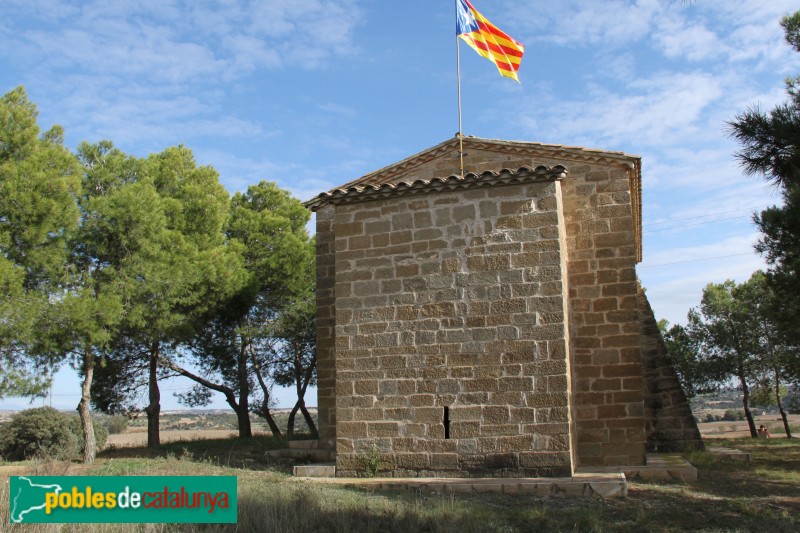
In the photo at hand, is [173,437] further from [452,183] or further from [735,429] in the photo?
[735,429]

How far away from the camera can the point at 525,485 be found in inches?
314

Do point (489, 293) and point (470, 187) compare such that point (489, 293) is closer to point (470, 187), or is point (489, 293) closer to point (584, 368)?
point (470, 187)

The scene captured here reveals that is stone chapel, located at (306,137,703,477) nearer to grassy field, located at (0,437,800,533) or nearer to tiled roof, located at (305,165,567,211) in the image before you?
tiled roof, located at (305,165,567,211)

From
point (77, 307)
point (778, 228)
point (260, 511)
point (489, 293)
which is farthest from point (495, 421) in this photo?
point (77, 307)

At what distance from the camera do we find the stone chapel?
28.2 feet

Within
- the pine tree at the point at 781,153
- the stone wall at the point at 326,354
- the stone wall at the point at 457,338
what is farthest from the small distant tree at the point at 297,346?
the pine tree at the point at 781,153

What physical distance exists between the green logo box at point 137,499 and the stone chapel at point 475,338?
4.40 metres

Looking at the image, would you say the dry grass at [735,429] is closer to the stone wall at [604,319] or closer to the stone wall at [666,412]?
the stone wall at [666,412]

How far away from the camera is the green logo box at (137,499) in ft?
15.6

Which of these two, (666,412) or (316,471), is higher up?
(666,412)

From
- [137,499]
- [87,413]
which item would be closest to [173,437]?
[87,413]

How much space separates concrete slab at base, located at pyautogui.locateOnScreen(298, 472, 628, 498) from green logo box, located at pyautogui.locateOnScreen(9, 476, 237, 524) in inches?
151

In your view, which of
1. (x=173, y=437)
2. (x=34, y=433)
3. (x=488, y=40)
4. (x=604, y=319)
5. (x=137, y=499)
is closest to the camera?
(x=137, y=499)

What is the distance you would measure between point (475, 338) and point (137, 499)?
198 inches
